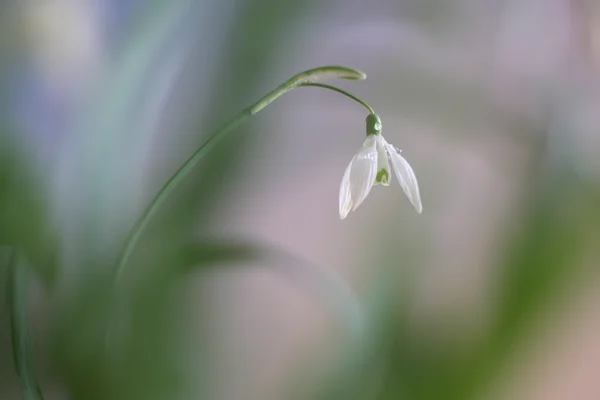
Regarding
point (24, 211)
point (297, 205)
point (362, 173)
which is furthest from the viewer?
point (297, 205)

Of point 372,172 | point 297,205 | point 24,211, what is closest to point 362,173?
point 372,172

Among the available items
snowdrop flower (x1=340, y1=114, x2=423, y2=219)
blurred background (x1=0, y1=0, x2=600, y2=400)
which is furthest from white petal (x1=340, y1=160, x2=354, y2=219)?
blurred background (x1=0, y1=0, x2=600, y2=400)

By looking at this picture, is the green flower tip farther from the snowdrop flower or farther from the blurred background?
the blurred background

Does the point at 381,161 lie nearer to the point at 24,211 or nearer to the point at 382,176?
the point at 382,176

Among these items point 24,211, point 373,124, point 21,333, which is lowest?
point 21,333

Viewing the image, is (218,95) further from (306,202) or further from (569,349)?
(569,349)

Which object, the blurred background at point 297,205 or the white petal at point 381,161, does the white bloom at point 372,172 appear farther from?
the blurred background at point 297,205

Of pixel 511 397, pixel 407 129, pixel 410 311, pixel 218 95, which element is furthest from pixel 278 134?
pixel 511 397
